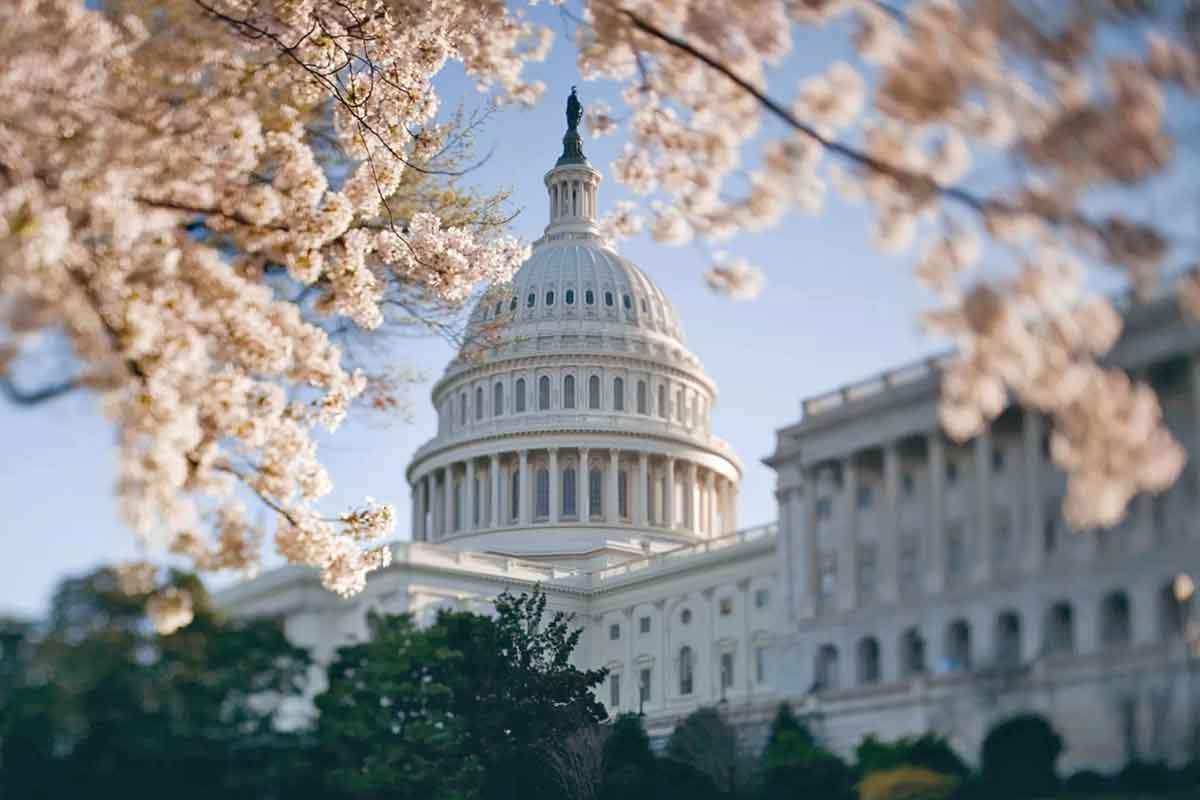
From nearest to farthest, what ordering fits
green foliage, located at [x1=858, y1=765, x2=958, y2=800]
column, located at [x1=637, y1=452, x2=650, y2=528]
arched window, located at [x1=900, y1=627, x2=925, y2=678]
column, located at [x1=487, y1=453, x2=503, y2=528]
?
green foliage, located at [x1=858, y1=765, x2=958, y2=800] → arched window, located at [x1=900, y1=627, x2=925, y2=678] → column, located at [x1=487, y1=453, x2=503, y2=528] → column, located at [x1=637, y1=452, x2=650, y2=528]

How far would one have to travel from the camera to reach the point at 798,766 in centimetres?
1095

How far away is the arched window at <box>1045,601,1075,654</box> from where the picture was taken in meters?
8.36

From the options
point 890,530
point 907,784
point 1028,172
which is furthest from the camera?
point 890,530

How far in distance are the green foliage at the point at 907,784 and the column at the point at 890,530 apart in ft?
3.25

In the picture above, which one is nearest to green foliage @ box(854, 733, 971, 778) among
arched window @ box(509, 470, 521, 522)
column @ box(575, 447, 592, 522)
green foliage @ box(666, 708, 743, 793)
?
green foliage @ box(666, 708, 743, 793)

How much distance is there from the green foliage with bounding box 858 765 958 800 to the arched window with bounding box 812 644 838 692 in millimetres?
738

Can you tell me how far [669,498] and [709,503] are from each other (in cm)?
172

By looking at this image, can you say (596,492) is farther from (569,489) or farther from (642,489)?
(642,489)

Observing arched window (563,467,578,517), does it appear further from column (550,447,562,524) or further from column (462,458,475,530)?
column (462,458,475,530)

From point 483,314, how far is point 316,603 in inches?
230

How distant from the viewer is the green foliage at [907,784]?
9.16 metres

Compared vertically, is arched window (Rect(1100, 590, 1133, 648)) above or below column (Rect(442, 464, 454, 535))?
below

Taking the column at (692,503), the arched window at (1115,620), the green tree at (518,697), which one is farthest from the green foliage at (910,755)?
the column at (692,503)

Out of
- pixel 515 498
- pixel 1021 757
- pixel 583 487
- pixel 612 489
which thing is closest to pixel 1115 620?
pixel 1021 757
